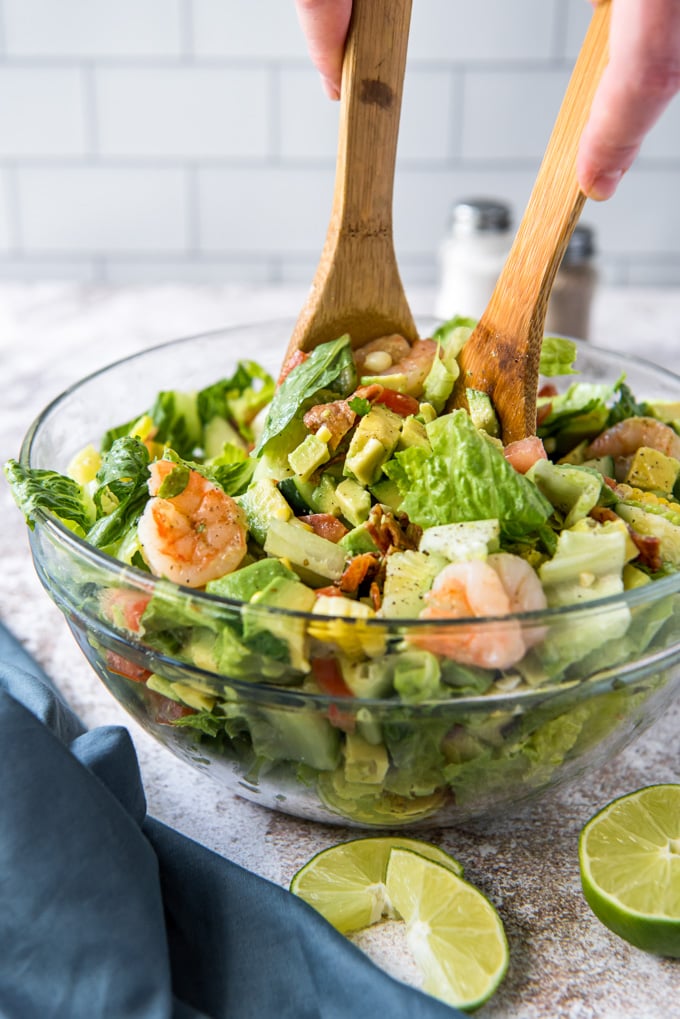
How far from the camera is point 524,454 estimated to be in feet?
4.68

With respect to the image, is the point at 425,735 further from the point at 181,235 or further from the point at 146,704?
the point at 181,235

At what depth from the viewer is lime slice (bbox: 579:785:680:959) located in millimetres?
1226

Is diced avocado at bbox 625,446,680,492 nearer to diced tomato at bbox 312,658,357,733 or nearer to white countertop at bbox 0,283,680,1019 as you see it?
white countertop at bbox 0,283,680,1019

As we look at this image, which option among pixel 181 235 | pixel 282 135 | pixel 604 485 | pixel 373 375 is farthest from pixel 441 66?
pixel 604 485

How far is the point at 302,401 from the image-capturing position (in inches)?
60.0

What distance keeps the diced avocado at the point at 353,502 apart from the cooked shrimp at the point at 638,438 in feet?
1.56

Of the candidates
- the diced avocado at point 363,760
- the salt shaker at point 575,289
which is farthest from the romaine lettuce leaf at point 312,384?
the salt shaker at point 575,289

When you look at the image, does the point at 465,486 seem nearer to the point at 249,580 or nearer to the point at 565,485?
the point at 565,485

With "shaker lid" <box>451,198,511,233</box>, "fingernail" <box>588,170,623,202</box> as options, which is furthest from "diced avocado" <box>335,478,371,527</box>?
"shaker lid" <box>451,198,511,233</box>

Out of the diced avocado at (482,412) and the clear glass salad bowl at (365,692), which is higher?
the diced avocado at (482,412)

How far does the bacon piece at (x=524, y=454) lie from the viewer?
1416 millimetres

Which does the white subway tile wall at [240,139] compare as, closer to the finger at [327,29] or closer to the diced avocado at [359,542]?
the finger at [327,29]

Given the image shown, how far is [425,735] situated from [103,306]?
2.55 meters

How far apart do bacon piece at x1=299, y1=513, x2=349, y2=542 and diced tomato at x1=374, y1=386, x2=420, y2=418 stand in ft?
0.66
